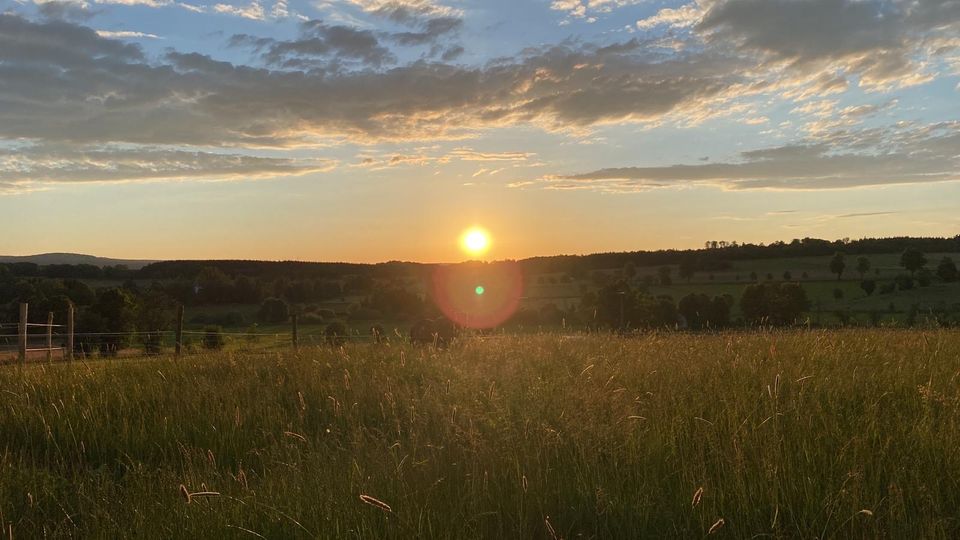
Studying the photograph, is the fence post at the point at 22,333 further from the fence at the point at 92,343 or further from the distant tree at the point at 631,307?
the distant tree at the point at 631,307

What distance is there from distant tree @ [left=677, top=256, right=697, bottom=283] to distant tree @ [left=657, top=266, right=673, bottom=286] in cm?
181

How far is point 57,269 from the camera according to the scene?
3445 inches

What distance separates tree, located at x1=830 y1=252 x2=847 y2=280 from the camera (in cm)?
8162

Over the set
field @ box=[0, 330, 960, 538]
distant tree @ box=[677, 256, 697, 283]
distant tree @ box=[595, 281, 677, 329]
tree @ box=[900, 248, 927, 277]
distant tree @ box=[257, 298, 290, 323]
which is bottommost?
distant tree @ box=[257, 298, 290, 323]

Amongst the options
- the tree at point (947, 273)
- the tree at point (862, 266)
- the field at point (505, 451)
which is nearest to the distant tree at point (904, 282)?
the tree at point (947, 273)

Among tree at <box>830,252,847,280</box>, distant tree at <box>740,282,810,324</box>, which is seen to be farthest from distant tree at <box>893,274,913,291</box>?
distant tree at <box>740,282,810,324</box>

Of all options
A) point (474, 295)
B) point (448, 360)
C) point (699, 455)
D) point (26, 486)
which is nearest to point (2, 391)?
point (26, 486)

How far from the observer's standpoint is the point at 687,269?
88125 millimetres

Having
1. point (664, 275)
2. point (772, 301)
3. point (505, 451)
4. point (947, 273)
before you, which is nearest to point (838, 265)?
point (947, 273)

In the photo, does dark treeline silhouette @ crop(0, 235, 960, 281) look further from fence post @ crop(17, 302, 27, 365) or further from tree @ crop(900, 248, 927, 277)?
fence post @ crop(17, 302, 27, 365)

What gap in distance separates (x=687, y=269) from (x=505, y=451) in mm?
88460

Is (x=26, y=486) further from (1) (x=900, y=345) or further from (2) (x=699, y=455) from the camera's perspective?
(1) (x=900, y=345)

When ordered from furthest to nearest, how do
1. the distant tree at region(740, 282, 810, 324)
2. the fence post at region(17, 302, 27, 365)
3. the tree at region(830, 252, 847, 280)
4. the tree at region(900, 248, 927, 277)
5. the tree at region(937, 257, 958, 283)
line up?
the tree at region(830, 252, 847, 280) < the tree at region(900, 248, 927, 277) < the tree at region(937, 257, 958, 283) < the distant tree at region(740, 282, 810, 324) < the fence post at region(17, 302, 27, 365)

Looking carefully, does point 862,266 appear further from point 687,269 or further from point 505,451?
point 505,451
